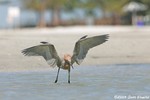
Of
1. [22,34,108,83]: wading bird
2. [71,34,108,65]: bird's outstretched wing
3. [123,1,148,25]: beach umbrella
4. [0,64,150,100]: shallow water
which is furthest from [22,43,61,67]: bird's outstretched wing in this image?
[123,1,148,25]: beach umbrella

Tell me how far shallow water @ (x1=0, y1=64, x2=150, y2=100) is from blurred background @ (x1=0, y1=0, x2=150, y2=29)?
44.0 meters

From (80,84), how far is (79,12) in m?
60.4

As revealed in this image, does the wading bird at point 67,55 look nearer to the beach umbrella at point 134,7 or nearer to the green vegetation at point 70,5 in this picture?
the green vegetation at point 70,5

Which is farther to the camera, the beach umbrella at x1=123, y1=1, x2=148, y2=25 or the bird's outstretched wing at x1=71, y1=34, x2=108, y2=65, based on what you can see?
the beach umbrella at x1=123, y1=1, x2=148, y2=25

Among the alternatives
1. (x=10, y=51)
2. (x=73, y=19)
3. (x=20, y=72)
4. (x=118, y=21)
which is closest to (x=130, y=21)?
(x=118, y=21)

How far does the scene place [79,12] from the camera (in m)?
70.6

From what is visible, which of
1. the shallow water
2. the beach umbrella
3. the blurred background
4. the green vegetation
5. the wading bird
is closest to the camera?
the shallow water

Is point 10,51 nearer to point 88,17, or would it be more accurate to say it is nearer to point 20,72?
point 20,72

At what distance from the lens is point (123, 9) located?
203 ft

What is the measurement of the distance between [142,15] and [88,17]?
6.55m

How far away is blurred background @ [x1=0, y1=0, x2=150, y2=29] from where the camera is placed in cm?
5944

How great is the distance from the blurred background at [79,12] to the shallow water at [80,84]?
44040mm

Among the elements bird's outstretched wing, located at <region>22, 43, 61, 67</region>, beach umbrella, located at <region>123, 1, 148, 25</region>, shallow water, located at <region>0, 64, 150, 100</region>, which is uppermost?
beach umbrella, located at <region>123, 1, 148, 25</region>

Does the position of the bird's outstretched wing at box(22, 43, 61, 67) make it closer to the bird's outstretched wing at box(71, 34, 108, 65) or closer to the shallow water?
the bird's outstretched wing at box(71, 34, 108, 65)
